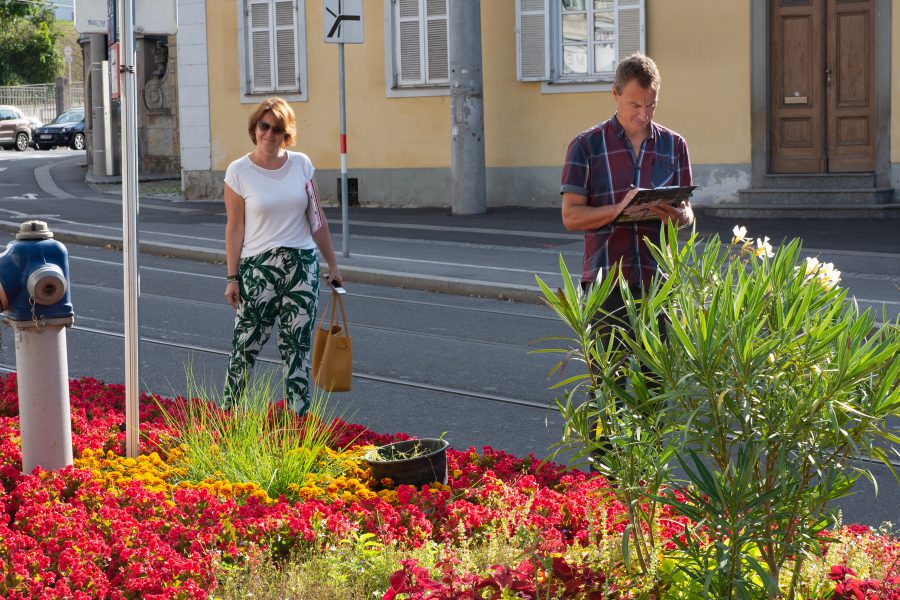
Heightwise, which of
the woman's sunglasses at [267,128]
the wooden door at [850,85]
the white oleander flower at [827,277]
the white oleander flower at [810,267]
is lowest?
the white oleander flower at [827,277]

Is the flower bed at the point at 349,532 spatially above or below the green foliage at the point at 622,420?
below

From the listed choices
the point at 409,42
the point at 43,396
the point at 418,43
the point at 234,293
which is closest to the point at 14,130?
the point at 409,42

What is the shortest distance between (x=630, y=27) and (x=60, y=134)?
1475 inches

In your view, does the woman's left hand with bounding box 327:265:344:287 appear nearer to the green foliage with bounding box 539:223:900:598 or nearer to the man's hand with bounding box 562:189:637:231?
the man's hand with bounding box 562:189:637:231

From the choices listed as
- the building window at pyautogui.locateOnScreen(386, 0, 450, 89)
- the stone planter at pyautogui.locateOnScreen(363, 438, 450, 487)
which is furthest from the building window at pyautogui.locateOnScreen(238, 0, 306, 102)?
the stone planter at pyautogui.locateOnScreen(363, 438, 450, 487)

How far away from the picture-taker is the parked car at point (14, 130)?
5400 cm

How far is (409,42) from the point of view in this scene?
22.7m

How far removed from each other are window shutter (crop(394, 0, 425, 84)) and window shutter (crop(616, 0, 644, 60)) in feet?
12.0

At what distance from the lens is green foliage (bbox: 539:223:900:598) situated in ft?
10.4

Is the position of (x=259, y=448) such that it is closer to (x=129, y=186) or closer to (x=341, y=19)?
(x=129, y=186)

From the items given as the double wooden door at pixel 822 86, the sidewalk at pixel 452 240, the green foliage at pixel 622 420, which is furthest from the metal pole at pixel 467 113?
the green foliage at pixel 622 420

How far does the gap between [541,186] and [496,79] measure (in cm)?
192

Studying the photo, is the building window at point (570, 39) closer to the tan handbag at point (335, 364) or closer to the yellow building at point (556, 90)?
the yellow building at point (556, 90)

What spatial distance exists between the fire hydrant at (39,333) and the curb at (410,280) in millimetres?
6417
